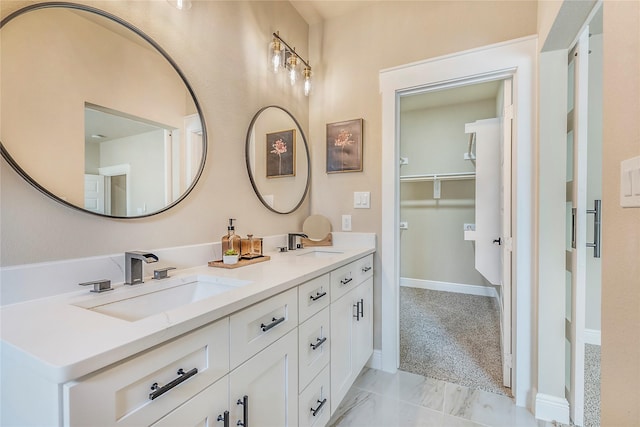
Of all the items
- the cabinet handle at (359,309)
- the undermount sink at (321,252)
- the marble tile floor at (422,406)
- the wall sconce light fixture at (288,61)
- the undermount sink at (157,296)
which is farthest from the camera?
the undermount sink at (321,252)

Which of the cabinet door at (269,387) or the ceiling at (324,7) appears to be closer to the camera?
the cabinet door at (269,387)

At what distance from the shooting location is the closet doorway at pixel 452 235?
2148mm

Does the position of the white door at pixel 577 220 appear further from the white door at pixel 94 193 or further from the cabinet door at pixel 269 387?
the white door at pixel 94 193

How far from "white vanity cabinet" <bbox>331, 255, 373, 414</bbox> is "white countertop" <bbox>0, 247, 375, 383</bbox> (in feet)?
1.82

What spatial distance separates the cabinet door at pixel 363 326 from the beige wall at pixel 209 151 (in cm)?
68

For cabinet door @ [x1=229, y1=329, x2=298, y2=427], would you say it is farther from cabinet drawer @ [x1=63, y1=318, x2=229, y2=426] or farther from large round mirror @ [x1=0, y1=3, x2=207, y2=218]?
large round mirror @ [x1=0, y1=3, x2=207, y2=218]

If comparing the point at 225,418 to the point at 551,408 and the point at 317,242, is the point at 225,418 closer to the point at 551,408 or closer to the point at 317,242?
the point at 317,242

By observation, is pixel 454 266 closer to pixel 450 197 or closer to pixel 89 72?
pixel 450 197

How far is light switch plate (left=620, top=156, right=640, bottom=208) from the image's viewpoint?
0.64m

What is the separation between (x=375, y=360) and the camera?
2.06m

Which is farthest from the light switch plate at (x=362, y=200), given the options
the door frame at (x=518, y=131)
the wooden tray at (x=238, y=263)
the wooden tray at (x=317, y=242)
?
the wooden tray at (x=238, y=263)

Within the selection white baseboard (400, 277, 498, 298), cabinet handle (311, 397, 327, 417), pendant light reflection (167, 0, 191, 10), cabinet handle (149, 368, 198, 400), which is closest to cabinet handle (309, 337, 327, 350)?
cabinet handle (311, 397, 327, 417)

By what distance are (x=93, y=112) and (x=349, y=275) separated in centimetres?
→ 134

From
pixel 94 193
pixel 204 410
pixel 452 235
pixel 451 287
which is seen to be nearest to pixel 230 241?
pixel 94 193
